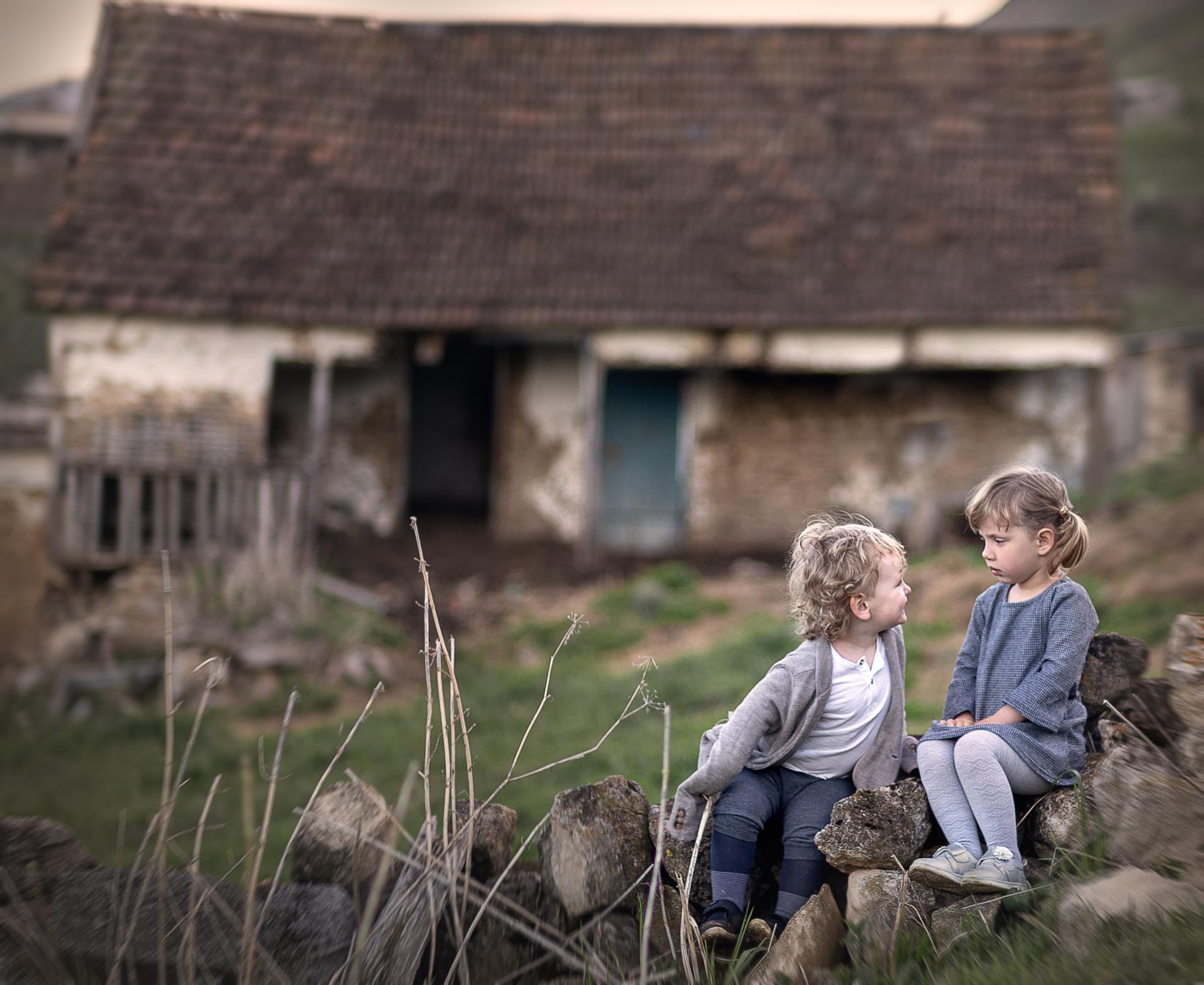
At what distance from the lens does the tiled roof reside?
10508 mm

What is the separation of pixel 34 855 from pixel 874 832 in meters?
2.15

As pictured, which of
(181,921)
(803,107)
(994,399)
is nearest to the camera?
(181,921)

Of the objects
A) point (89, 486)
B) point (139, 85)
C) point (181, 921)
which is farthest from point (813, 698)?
point (139, 85)

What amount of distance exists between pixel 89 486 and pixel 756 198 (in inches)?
291

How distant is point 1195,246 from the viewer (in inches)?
1082

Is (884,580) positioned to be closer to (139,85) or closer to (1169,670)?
(1169,670)

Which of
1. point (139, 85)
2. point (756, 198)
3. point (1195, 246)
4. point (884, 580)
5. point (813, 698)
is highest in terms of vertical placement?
point (1195, 246)

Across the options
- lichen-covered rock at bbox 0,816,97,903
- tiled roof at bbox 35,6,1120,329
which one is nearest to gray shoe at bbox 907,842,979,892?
lichen-covered rock at bbox 0,816,97,903

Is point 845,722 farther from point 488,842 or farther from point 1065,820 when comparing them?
point 488,842

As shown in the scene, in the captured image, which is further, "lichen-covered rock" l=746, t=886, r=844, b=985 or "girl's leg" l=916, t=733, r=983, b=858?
"girl's leg" l=916, t=733, r=983, b=858

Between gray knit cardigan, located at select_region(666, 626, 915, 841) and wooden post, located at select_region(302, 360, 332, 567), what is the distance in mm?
7492

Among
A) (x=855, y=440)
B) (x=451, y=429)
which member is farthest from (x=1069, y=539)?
(x=451, y=429)

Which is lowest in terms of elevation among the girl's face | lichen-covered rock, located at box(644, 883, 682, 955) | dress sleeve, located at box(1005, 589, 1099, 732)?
lichen-covered rock, located at box(644, 883, 682, 955)

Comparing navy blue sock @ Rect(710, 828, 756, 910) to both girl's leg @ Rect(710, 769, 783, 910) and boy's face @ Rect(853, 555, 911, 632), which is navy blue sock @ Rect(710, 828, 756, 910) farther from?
boy's face @ Rect(853, 555, 911, 632)
